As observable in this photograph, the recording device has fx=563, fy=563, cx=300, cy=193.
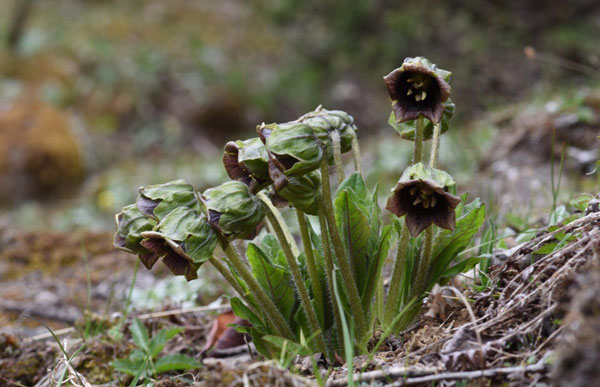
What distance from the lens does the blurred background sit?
6.14 meters

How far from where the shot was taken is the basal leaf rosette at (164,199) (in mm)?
1536

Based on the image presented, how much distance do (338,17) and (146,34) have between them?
287 centimetres

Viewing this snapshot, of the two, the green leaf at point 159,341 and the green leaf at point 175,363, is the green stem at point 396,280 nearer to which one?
the green leaf at point 175,363

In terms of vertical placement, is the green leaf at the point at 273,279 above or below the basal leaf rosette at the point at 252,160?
below

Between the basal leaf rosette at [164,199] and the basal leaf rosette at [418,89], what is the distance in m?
0.63

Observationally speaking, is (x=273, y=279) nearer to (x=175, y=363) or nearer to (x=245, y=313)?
(x=245, y=313)

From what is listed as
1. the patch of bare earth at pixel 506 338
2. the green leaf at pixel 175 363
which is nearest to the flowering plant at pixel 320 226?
the patch of bare earth at pixel 506 338

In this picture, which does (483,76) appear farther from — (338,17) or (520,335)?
(520,335)

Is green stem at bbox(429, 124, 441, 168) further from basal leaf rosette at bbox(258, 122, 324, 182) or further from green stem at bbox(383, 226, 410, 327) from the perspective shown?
basal leaf rosette at bbox(258, 122, 324, 182)

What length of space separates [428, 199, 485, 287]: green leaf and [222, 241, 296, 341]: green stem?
46 centimetres

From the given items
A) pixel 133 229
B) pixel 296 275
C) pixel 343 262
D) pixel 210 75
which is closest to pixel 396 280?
pixel 343 262

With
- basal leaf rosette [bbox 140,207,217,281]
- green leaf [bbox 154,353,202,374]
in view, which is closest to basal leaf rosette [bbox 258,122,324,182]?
basal leaf rosette [bbox 140,207,217,281]

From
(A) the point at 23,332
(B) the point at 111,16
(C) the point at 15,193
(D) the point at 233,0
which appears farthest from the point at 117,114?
(A) the point at 23,332

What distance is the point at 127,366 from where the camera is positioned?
5.97 feet
